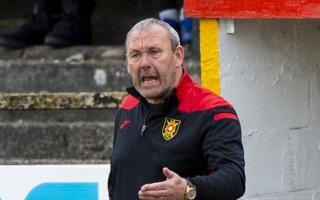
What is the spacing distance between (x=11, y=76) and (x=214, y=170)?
376cm

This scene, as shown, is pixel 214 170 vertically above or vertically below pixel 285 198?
above

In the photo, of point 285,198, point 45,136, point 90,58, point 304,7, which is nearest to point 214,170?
point 304,7

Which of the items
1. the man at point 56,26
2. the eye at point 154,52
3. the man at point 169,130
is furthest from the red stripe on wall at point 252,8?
the man at point 56,26

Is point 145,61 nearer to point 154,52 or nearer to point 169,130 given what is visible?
point 154,52

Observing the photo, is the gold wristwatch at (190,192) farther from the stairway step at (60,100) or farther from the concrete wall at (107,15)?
the concrete wall at (107,15)

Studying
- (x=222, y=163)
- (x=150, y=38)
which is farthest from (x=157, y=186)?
(x=150, y=38)

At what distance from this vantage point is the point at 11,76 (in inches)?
292

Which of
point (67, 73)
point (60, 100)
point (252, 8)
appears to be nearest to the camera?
point (252, 8)

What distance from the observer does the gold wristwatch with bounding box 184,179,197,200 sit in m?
3.71

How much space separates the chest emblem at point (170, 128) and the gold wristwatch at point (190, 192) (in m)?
0.28

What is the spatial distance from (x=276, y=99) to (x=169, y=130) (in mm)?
1249

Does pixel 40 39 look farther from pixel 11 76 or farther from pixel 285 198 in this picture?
pixel 285 198

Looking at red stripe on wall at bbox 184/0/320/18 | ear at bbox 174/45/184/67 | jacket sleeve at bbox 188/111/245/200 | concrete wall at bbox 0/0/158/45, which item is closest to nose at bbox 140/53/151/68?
ear at bbox 174/45/184/67

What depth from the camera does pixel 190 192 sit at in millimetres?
3719
